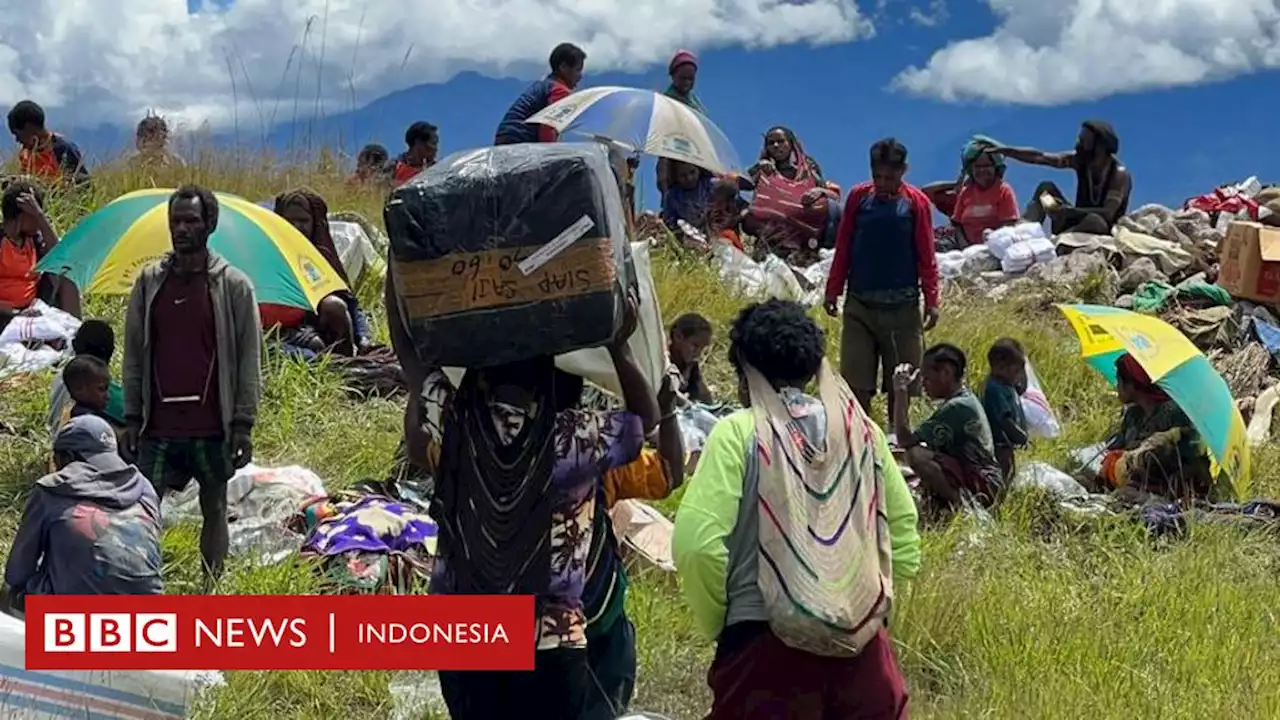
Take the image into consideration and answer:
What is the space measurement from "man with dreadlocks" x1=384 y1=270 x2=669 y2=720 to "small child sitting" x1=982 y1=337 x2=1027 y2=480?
13.2 feet

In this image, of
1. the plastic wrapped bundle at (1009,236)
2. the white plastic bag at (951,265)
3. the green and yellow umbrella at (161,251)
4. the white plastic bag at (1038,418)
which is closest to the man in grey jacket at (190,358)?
the green and yellow umbrella at (161,251)

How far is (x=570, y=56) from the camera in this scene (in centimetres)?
921

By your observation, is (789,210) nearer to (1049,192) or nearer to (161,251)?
(1049,192)

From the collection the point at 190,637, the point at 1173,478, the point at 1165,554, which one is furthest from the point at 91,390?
the point at 1173,478

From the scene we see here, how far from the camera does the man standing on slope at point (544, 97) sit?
342 inches

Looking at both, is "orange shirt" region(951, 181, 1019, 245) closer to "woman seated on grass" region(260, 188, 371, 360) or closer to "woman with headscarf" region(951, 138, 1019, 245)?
"woman with headscarf" region(951, 138, 1019, 245)

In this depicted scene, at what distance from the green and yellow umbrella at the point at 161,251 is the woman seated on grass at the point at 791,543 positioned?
12.5 feet

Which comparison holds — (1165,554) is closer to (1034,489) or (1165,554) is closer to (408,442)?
(1034,489)

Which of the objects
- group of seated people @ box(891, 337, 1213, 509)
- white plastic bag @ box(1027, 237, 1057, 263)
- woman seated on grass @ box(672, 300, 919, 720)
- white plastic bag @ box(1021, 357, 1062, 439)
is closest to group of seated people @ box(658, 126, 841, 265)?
white plastic bag @ box(1027, 237, 1057, 263)

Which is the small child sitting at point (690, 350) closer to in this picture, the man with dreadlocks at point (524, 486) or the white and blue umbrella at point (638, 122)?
the white and blue umbrella at point (638, 122)

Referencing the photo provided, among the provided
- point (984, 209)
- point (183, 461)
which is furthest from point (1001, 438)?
point (984, 209)

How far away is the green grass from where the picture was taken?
4180 mm

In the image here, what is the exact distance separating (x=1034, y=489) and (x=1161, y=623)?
1625 millimetres

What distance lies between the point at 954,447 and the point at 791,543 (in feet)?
11.6
